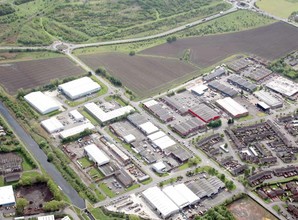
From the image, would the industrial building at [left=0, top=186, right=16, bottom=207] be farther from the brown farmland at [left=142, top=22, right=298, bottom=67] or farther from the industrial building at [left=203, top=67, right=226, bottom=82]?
the brown farmland at [left=142, top=22, right=298, bottom=67]

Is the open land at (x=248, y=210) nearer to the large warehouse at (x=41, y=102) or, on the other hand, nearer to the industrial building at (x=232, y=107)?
the industrial building at (x=232, y=107)

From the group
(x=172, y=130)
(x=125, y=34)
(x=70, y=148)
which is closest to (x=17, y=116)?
(x=70, y=148)

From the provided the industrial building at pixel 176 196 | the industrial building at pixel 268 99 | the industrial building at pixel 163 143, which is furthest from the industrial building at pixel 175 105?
the industrial building at pixel 176 196

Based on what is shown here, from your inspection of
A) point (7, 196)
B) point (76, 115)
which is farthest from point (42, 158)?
point (76, 115)

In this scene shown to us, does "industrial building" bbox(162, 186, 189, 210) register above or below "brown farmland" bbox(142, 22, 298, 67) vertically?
below

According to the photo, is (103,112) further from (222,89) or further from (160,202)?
(222,89)

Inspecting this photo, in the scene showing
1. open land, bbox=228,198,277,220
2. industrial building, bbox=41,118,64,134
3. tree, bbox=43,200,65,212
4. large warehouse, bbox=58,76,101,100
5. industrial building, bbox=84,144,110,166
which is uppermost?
large warehouse, bbox=58,76,101,100

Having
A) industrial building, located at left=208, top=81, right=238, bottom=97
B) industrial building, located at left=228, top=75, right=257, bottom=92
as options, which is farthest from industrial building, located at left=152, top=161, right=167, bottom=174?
industrial building, located at left=228, top=75, right=257, bottom=92
